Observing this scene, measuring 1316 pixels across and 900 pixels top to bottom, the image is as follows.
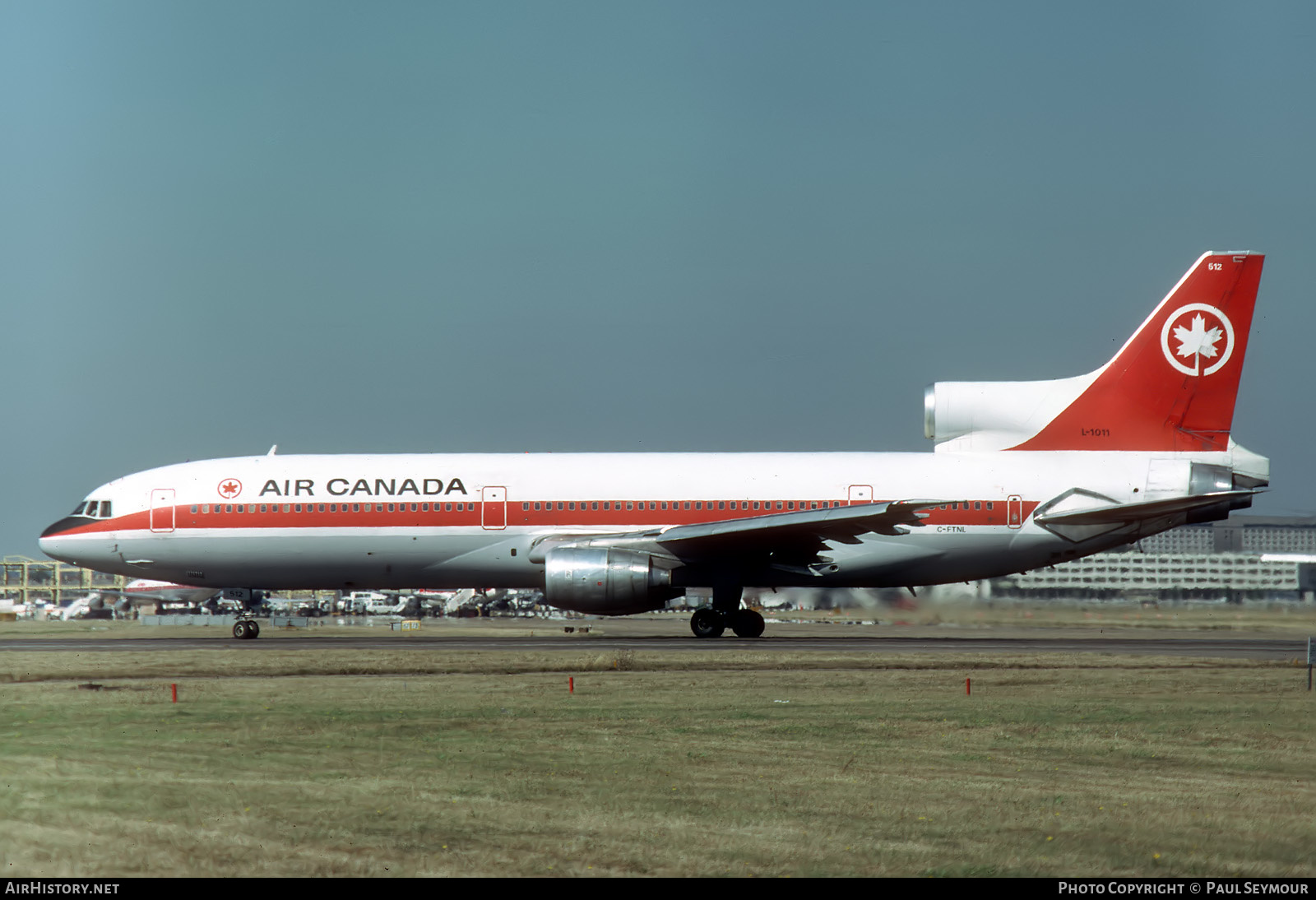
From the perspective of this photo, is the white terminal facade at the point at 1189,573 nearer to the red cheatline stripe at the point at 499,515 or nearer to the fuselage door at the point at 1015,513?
the fuselage door at the point at 1015,513

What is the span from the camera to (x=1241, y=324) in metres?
29.0

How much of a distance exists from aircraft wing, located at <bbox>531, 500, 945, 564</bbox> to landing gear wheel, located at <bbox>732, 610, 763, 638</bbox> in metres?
1.55

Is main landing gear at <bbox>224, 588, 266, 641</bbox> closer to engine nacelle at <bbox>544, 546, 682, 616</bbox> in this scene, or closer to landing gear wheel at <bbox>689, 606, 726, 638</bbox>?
engine nacelle at <bbox>544, 546, 682, 616</bbox>

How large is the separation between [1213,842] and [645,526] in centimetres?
2058

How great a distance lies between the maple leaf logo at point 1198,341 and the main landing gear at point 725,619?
11282 millimetres

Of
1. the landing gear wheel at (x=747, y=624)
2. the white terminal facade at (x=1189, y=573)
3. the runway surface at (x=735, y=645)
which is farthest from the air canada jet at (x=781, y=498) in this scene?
the white terminal facade at (x=1189, y=573)

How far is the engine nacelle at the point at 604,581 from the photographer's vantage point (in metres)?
26.2

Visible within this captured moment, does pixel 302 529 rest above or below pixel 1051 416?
below

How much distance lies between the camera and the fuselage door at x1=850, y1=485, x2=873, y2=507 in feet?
92.9

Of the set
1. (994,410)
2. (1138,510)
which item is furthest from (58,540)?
(1138,510)

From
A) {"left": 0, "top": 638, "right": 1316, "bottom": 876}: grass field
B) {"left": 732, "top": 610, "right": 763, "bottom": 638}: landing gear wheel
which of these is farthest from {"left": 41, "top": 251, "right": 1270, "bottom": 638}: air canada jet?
{"left": 0, "top": 638, "right": 1316, "bottom": 876}: grass field
